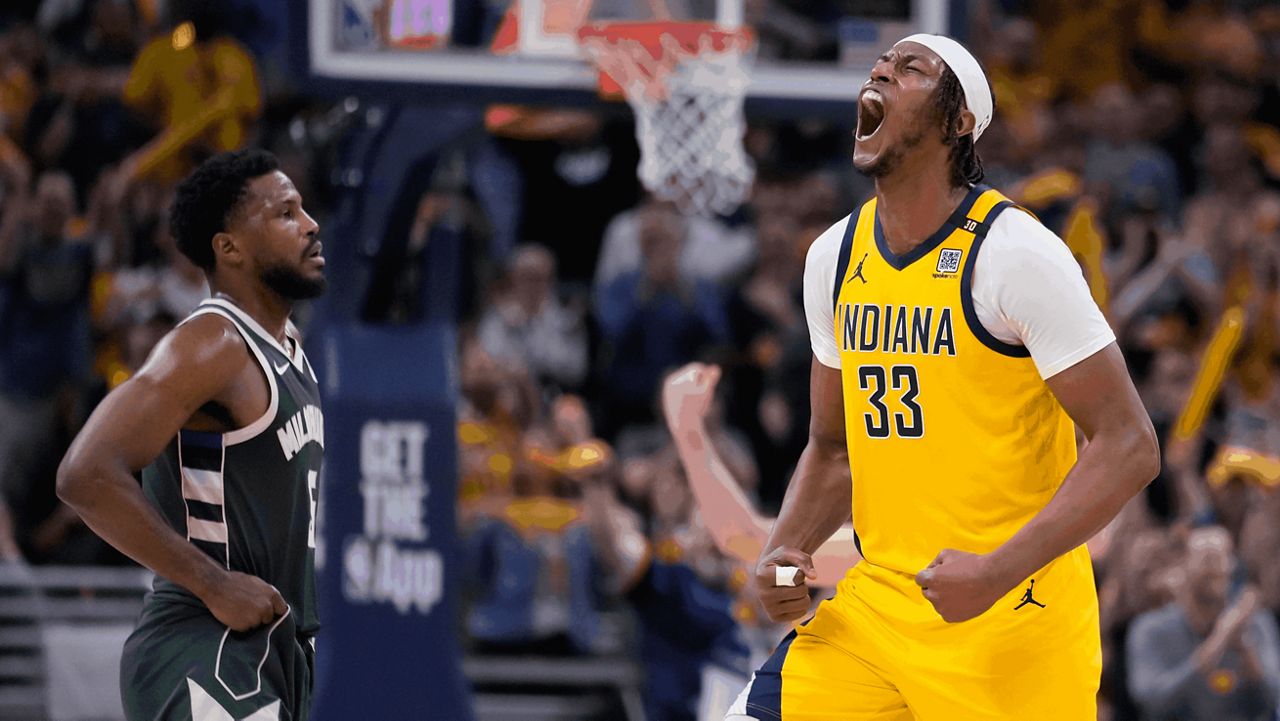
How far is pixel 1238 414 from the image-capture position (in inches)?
392

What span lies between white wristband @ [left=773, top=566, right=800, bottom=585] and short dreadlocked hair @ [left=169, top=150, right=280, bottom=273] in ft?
5.41

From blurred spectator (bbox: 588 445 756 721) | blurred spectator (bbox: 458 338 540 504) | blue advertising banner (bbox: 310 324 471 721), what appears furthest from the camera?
blurred spectator (bbox: 458 338 540 504)

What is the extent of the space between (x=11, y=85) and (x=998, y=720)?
26.6ft

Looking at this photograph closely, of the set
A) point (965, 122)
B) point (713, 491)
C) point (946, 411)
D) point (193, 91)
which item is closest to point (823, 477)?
point (946, 411)

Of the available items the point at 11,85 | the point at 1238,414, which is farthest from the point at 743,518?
the point at 11,85

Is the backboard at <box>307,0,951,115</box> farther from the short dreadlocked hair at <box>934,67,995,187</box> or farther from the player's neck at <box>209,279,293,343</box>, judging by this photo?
the short dreadlocked hair at <box>934,67,995,187</box>

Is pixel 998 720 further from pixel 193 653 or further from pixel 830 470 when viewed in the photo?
pixel 193 653

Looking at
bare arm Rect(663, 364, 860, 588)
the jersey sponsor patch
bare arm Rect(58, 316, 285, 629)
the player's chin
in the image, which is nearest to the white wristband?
the jersey sponsor patch

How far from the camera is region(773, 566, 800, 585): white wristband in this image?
404 cm

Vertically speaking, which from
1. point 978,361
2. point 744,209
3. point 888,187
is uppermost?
point 888,187

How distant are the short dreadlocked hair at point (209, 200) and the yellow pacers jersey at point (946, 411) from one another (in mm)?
1600

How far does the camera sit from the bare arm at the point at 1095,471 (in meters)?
3.67

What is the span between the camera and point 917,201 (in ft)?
13.2

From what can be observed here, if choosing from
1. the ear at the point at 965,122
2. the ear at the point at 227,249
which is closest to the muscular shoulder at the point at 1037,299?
the ear at the point at 965,122
